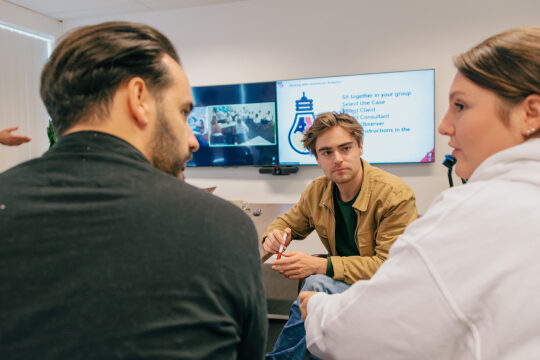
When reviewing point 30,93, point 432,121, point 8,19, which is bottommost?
point 432,121

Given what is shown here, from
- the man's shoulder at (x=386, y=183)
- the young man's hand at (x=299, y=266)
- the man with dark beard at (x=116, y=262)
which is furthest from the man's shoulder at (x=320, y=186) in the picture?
the man with dark beard at (x=116, y=262)

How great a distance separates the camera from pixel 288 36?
12.6 feet

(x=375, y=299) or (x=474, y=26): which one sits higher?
(x=474, y=26)

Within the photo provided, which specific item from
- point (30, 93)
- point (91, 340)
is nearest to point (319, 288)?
point (91, 340)

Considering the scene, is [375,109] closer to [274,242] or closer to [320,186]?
[320,186]

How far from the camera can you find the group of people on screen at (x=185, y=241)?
0.52m

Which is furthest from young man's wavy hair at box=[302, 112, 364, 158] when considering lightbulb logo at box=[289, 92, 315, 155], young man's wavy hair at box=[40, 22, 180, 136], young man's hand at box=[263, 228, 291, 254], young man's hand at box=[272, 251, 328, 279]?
lightbulb logo at box=[289, 92, 315, 155]

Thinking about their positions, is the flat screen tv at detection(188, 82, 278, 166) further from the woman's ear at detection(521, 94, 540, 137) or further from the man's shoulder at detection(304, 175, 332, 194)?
the woman's ear at detection(521, 94, 540, 137)

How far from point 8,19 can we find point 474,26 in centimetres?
482

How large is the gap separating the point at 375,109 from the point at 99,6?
130 inches

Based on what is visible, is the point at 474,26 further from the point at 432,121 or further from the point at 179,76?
the point at 179,76

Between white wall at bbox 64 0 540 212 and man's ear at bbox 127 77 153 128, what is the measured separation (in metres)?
3.24

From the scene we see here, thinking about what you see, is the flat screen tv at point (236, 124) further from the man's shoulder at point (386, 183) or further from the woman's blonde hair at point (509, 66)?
the woman's blonde hair at point (509, 66)

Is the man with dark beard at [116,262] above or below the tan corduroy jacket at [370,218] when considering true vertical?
above
